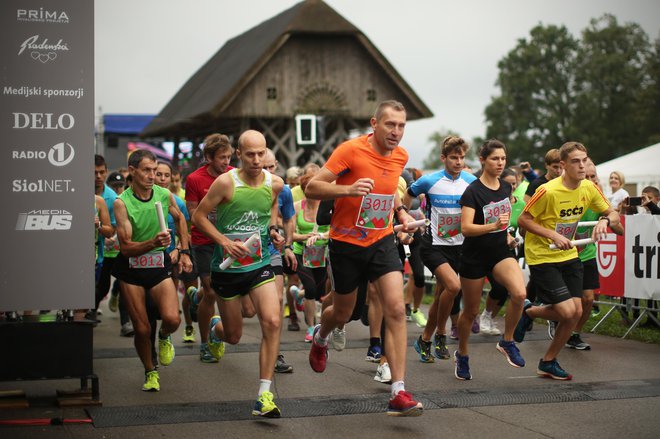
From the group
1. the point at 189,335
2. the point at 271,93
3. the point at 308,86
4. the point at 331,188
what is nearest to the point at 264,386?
the point at 331,188

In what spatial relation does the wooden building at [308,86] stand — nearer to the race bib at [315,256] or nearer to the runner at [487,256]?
the race bib at [315,256]

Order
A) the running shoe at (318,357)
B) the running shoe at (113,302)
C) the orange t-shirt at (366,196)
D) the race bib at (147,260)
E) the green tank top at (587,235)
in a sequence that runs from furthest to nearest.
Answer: the running shoe at (113,302)
the green tank top at (587,235)
the race bib at (147,260)
the running shoe at (318,357)
the orange t-shirt at (366,196)

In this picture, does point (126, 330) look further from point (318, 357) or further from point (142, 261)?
point (318, 357)

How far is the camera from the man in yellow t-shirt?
9.02 m

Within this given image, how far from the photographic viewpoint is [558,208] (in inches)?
361

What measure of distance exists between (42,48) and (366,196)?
273 cm

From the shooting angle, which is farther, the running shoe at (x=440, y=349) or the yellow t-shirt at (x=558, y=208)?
the running shoe at (x=440, y=349)

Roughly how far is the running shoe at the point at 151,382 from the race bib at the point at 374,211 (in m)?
2.42

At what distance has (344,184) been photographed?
304 inches

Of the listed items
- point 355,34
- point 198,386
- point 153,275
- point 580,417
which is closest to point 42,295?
point 153,275

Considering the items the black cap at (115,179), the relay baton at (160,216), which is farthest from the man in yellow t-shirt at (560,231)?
the black cap at (115,179)

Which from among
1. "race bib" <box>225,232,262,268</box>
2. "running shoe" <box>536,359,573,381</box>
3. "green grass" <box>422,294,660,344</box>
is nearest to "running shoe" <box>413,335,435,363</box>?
"running shoe" <box>536,359,573,381</box>

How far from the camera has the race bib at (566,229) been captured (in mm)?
9227

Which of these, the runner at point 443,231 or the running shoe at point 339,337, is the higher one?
the runner at point 443,231
